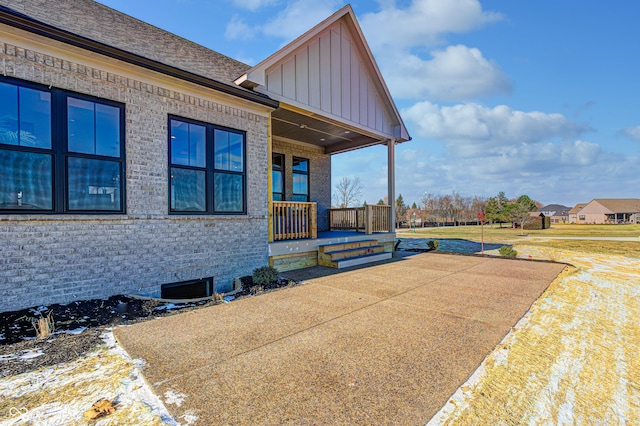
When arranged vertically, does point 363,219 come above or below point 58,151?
below

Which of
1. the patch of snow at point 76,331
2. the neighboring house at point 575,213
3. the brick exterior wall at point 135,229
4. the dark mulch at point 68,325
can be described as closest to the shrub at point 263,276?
the brick exterior wall at point 135,229

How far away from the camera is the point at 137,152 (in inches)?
209

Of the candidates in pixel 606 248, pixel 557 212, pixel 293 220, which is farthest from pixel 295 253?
pixel 557 212

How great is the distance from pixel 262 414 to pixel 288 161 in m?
9.76

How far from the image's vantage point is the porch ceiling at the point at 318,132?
8.88m

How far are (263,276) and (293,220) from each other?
2284 millimetres

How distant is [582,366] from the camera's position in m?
2.87

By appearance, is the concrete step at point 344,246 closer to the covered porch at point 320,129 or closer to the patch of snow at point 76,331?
the covered porch at point 320,129

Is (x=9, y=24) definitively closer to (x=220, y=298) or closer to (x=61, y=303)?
(x=61, y=303)

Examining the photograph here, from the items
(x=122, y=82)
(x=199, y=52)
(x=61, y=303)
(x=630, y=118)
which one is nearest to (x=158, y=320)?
(x=61, y=303)

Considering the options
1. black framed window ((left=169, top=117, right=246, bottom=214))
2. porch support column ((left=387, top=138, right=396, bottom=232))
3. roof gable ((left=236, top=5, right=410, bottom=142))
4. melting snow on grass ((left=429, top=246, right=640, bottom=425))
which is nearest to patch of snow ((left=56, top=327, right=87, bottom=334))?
black framed window ((left=169, top=117, right=246, bottom=214))

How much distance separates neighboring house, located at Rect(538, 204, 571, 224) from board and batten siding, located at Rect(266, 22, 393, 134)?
9305cm

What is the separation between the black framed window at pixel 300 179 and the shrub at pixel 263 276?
5.13 meters

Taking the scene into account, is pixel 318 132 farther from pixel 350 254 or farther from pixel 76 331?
pixel 76 331
